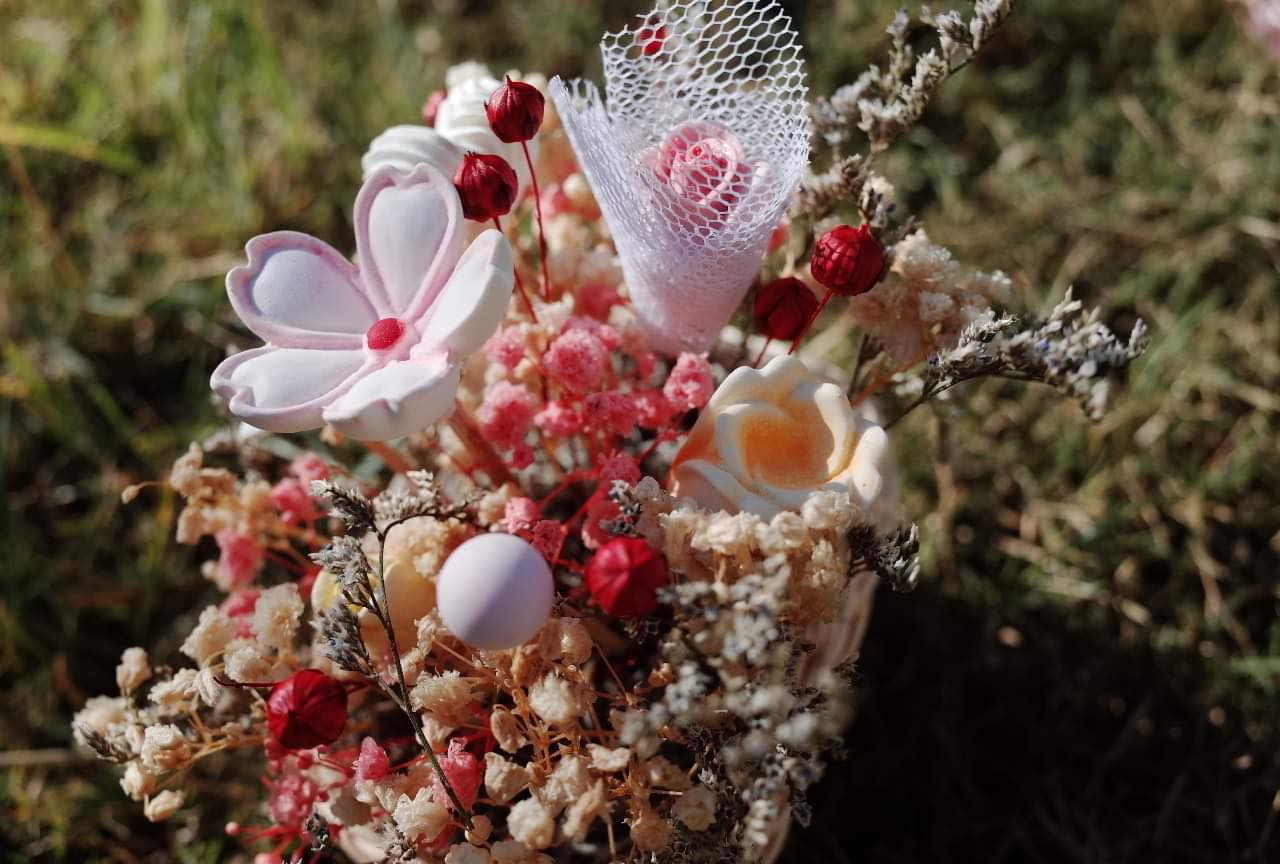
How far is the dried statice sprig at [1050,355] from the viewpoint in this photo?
78 centimetres

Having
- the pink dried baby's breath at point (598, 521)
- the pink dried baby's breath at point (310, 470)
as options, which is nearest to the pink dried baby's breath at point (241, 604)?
the pink dried baby's breath at point (310, 470)

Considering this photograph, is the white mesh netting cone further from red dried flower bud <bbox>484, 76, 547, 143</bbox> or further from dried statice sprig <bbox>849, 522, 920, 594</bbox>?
dried statice sprig <bbox>849, 522, 920, 594</bbox>

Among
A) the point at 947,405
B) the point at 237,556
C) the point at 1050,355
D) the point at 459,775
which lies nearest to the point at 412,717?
the point at 459,775

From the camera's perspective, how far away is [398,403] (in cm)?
73

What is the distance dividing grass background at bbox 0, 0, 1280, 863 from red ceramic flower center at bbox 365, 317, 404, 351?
2.00ft

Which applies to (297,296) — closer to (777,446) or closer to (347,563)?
(347,563)

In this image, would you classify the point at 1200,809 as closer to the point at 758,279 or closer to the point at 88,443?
the point at 758,279

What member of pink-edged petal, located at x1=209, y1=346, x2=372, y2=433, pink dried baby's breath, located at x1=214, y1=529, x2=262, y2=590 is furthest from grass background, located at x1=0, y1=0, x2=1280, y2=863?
pink-edged petal, located at x1=209, y1=346, x2=372, y2=433

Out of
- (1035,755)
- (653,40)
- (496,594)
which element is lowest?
(1035,755)

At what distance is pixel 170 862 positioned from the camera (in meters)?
1.35

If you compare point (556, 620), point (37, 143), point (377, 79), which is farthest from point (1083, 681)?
point (37, 143)

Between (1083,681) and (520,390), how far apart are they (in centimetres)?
92

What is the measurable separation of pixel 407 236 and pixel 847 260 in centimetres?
35

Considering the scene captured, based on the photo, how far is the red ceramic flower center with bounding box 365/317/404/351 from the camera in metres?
0.84
